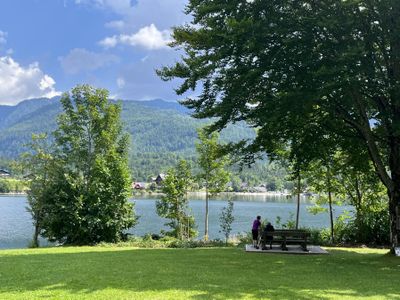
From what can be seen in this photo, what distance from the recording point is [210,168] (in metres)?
32.6

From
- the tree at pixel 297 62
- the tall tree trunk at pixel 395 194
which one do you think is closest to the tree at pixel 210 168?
the tree at pixel 297 62

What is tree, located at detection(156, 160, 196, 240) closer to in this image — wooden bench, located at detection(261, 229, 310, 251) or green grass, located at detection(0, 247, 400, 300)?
wooden bench, located at detection(261, 229, 310, 251)

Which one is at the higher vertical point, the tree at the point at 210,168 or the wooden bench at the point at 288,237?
the tree at the point at 210,168

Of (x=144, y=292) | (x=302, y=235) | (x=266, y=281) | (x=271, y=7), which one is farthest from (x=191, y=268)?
(x=271, y=7)

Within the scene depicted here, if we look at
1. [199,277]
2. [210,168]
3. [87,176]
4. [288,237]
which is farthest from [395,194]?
[87,176]

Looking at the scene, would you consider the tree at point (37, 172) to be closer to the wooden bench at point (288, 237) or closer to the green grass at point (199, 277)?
the green grass at point (199, 277)

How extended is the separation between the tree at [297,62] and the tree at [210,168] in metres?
15.9

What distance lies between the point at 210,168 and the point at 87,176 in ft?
30.0

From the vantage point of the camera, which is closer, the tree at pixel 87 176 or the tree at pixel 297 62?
the tree at pixel 297 62

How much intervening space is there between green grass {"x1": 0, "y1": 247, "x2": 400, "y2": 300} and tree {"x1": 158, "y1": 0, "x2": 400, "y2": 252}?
4.43m

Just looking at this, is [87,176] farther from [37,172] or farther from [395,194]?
[395,194]

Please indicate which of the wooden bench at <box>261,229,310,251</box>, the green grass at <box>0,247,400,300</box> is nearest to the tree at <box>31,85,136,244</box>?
the green grass at <box>0,247,400,300</box>

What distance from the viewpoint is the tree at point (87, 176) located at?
80.4ft

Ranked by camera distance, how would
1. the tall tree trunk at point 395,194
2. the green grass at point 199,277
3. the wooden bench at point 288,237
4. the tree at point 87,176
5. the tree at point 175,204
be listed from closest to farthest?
the green grass at point 199,277 < the tall tree trunk at point 395,194 < the wooden bench at point 288,237 < the tree at point 87,176 < the tree at point 175,204
